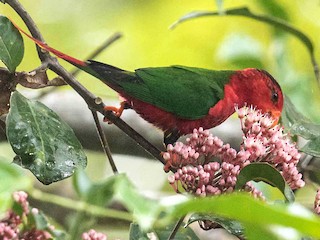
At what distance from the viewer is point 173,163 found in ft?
4.04

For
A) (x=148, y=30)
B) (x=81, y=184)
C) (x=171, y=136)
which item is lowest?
(x=148, y=30)

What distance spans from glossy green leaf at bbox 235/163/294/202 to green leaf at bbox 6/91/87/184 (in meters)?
0.28

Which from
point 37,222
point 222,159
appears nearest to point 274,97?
point 222,159

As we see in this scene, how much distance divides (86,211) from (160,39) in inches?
115

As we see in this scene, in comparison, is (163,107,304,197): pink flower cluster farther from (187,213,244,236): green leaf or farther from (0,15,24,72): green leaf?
(0,15,24,72): green leaf

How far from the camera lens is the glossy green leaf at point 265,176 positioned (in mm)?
1082

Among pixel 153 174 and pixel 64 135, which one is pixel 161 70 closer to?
pixel 64 135

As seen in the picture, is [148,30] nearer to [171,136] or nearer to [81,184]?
[171,136]

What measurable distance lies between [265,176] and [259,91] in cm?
88

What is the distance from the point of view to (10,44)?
1.32 m

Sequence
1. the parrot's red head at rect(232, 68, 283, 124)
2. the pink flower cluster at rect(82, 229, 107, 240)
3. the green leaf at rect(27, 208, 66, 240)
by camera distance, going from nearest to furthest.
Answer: the pink flower cluster at rect(82, 229, 107, 240) < the green leaf at rect(27, 208, 66, 240) < the parrot's red head at rect(232, 68, 283, 124)

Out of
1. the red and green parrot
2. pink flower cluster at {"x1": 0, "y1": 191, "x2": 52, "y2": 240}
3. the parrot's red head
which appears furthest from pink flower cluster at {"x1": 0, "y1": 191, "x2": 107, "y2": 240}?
the parrot's red head

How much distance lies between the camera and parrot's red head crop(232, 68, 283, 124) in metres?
1.88

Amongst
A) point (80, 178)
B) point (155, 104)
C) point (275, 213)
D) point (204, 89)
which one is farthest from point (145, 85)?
point (275, 213)
